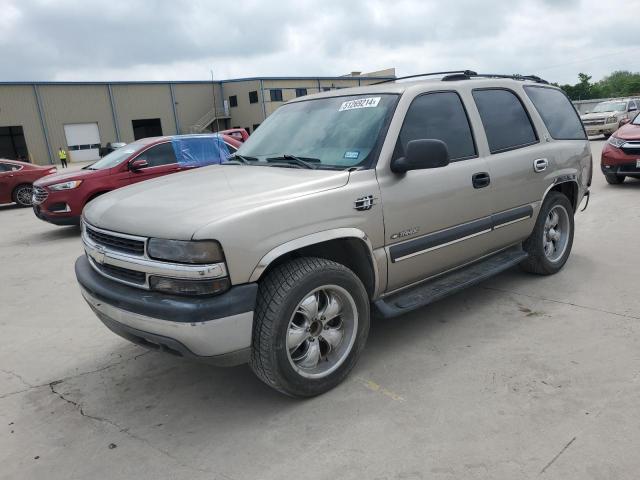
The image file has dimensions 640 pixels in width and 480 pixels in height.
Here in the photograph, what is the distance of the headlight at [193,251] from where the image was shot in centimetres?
263

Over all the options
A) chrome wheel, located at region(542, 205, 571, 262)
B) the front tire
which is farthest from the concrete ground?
chrome wheel, located at region(542, 205, 571, 262)

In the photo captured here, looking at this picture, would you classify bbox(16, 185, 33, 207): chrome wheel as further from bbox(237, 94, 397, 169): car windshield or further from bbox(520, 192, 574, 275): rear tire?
bbox(520, 192, 574, 275): rear tire

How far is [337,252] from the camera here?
343 centimetres

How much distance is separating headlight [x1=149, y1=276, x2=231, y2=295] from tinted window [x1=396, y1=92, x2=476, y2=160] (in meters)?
1.59

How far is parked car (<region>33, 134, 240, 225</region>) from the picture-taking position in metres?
8.89

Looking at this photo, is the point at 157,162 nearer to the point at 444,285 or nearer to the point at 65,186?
the point at 65,186

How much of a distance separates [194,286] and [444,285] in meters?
2.05

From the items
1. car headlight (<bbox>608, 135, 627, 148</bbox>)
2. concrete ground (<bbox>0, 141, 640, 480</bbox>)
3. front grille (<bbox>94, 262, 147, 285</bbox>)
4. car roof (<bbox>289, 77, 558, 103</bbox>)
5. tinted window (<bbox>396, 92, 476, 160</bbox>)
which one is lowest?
concrete ground (<bbox>0, 141, 640, 480</bbox>)

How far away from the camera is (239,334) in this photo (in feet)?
8.96

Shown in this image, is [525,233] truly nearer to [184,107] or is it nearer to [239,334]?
[239,334]

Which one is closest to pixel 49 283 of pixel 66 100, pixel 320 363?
pixel 320 363

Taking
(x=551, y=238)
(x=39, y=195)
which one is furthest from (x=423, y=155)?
(x=39, y=195)

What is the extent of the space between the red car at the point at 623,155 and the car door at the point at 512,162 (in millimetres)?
6105

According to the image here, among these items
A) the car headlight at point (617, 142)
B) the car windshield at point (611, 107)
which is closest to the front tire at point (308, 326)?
the car headlight at point (617, 142)
